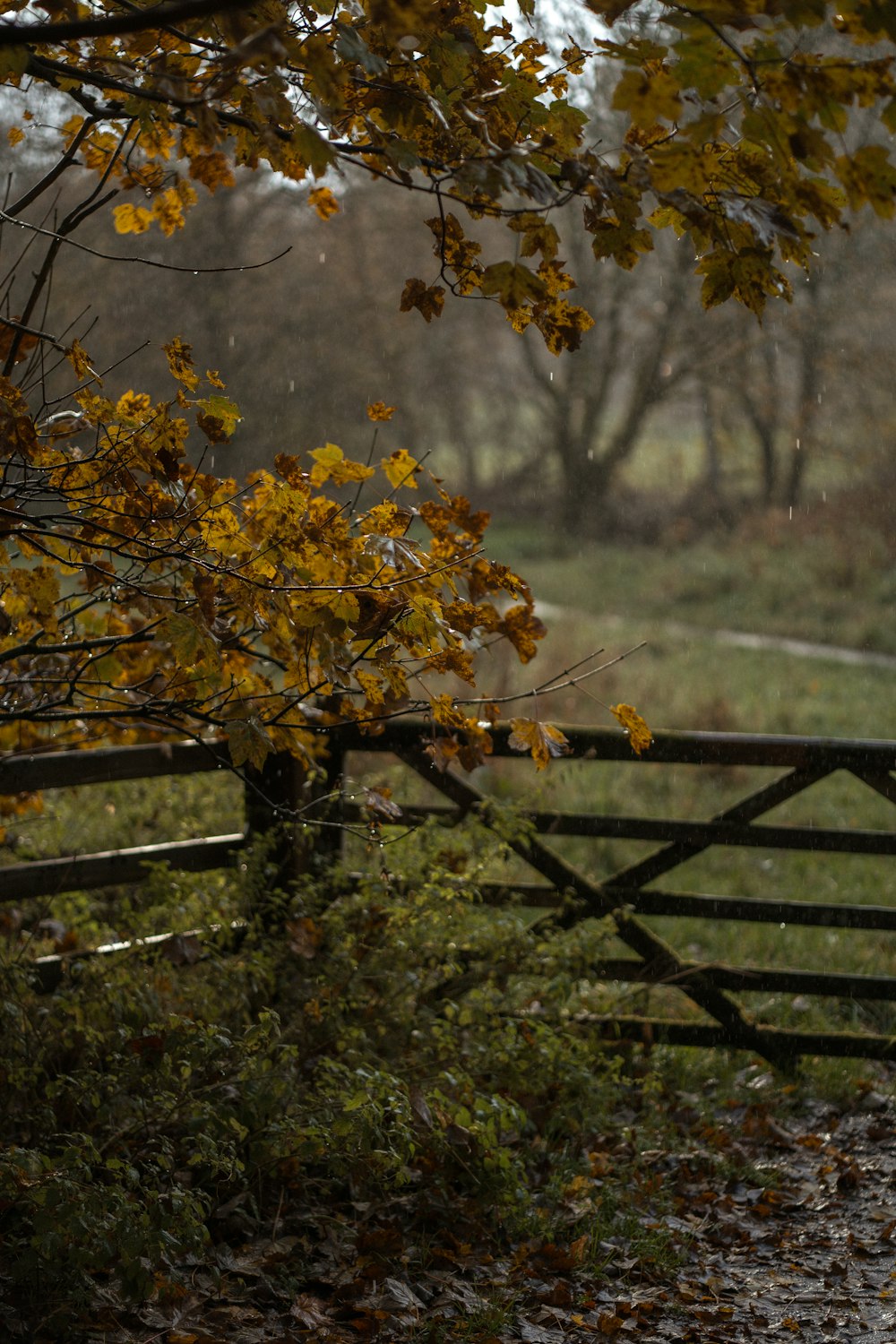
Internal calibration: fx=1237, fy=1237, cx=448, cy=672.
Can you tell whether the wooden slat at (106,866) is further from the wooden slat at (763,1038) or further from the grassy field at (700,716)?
the wooden slat at (763,1038)

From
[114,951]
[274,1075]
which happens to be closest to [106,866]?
[114,951]

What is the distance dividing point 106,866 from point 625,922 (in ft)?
5.90

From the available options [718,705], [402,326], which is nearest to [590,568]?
[402,326]

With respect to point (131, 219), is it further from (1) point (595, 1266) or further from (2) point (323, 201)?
(1) point (595, 1266)

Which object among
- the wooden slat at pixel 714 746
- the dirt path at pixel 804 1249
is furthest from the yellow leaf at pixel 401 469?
the dirt path at pixel 804 1249

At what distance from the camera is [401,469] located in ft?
9.29

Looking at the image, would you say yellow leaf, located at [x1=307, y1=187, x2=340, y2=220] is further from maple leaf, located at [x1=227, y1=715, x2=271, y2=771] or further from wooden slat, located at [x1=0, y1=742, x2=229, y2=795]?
wooden slat, located at [x1=0, y1=742, x2=229, y2=795]

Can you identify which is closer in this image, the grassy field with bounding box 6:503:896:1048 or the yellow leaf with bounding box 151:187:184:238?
the yellow leaf with bounding box 151:187:184:238

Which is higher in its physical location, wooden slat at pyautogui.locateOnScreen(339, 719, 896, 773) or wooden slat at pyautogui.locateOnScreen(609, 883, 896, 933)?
wooden slat at pyautogui.locateOnScreen(339, 719, 896, 773)

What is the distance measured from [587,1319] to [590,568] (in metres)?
20.0

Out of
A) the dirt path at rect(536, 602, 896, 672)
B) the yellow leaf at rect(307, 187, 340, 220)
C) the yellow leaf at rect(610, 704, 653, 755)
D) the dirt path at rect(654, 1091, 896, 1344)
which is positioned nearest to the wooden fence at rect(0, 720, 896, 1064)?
the dirt path at rect(654, 1091, 896, 1344)

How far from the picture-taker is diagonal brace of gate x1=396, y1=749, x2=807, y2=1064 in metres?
4.33

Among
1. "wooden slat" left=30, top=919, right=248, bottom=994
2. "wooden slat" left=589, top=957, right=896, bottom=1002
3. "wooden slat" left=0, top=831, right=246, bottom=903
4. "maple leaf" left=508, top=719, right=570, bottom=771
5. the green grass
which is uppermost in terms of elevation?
the green grass

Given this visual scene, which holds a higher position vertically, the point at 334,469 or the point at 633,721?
the point at 334,469
